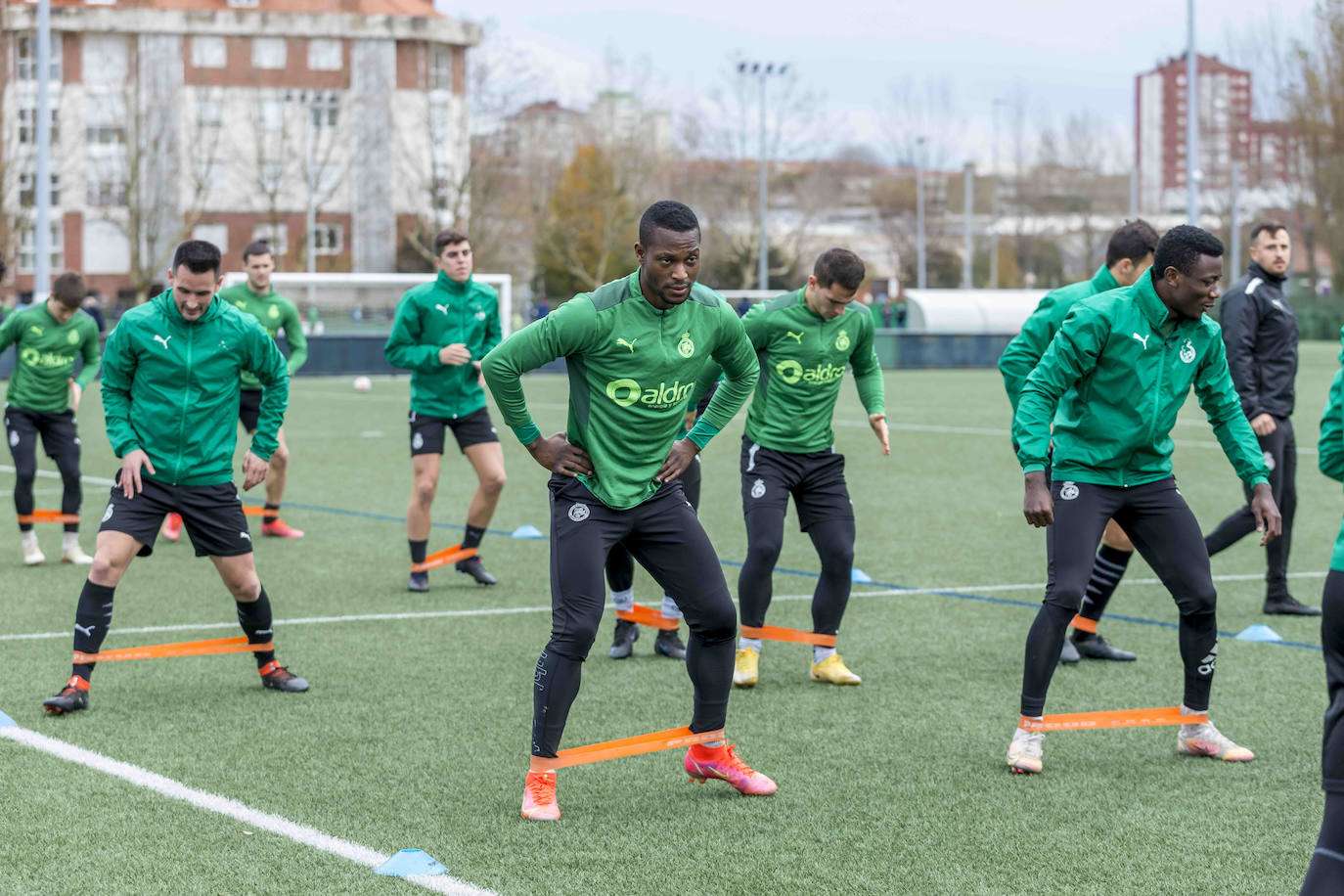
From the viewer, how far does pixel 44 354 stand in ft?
34.6

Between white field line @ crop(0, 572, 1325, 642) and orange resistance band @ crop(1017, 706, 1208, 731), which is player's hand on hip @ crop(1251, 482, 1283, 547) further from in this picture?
white field line @ crop(0, 572, 1325, 642)

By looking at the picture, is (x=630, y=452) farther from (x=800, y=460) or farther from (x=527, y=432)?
(x=800, y=460)

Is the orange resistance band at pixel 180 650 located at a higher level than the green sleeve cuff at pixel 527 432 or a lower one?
lower

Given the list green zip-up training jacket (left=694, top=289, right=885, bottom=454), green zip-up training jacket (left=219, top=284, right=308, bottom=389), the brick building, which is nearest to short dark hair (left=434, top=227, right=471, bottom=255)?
green zip-up training jacket (left=219, top=284, right=308, bottom=389)

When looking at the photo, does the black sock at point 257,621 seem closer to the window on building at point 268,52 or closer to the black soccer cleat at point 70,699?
the black soccer cleat at point 70,699

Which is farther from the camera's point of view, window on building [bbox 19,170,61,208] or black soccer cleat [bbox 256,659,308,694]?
window on building [bbox 19,170,61,208]

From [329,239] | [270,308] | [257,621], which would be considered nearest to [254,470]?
[257,621]

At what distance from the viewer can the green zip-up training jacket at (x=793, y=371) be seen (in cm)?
720

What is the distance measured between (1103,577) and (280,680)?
12.8 feet

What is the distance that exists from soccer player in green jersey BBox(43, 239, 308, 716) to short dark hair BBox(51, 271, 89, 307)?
4013 millimetres

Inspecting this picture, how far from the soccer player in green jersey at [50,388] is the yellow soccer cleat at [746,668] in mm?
5463

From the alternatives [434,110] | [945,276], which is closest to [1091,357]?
[434,110]

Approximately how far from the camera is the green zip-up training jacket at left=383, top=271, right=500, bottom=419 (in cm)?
943

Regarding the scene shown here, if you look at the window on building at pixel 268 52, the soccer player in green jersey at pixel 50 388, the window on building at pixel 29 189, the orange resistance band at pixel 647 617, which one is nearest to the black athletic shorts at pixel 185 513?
the orange resistance band at pixel 647 617
